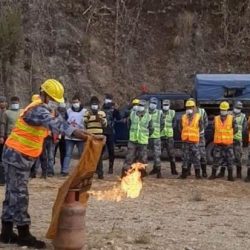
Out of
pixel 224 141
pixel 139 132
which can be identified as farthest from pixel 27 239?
pixel 224 141

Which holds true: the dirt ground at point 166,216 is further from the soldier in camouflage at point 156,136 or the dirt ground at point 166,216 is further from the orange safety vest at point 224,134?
the orange safety vest at point 224,134

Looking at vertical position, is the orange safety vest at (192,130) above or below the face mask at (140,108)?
below

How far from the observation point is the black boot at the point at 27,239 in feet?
26.7

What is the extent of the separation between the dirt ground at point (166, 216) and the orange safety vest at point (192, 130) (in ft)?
3.20

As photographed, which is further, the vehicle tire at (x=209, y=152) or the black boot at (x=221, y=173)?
the vehicle tire at (x=209, y=152)

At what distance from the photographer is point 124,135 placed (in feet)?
63.7

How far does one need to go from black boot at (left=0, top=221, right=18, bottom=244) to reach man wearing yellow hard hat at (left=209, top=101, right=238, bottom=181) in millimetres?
7974

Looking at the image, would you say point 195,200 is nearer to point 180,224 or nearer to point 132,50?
point 180,224

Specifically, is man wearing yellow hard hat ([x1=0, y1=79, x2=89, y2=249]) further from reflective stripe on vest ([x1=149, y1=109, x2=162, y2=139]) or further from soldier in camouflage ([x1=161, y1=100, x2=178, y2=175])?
soldier in camouflage ([x1=161, y1=100, x2=178, y2=175])

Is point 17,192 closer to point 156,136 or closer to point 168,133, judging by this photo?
point 156,136

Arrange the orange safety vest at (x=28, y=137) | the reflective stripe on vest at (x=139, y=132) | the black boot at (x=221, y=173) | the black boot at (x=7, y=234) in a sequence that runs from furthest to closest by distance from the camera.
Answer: the black boot at (x=221, y=173) < the reflective stripe on vest at (x=139, y=132) < the black boot at (x=7, y=234) < the orange safety vest at (x=28, y=137)

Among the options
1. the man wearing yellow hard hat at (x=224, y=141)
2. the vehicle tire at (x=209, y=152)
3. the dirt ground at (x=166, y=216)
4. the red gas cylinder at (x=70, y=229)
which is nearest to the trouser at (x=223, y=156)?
the man wearing yellow hard hat at (x=224, y=141)

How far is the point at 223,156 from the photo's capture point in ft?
51.9

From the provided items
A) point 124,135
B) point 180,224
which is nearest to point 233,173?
point 124,135
